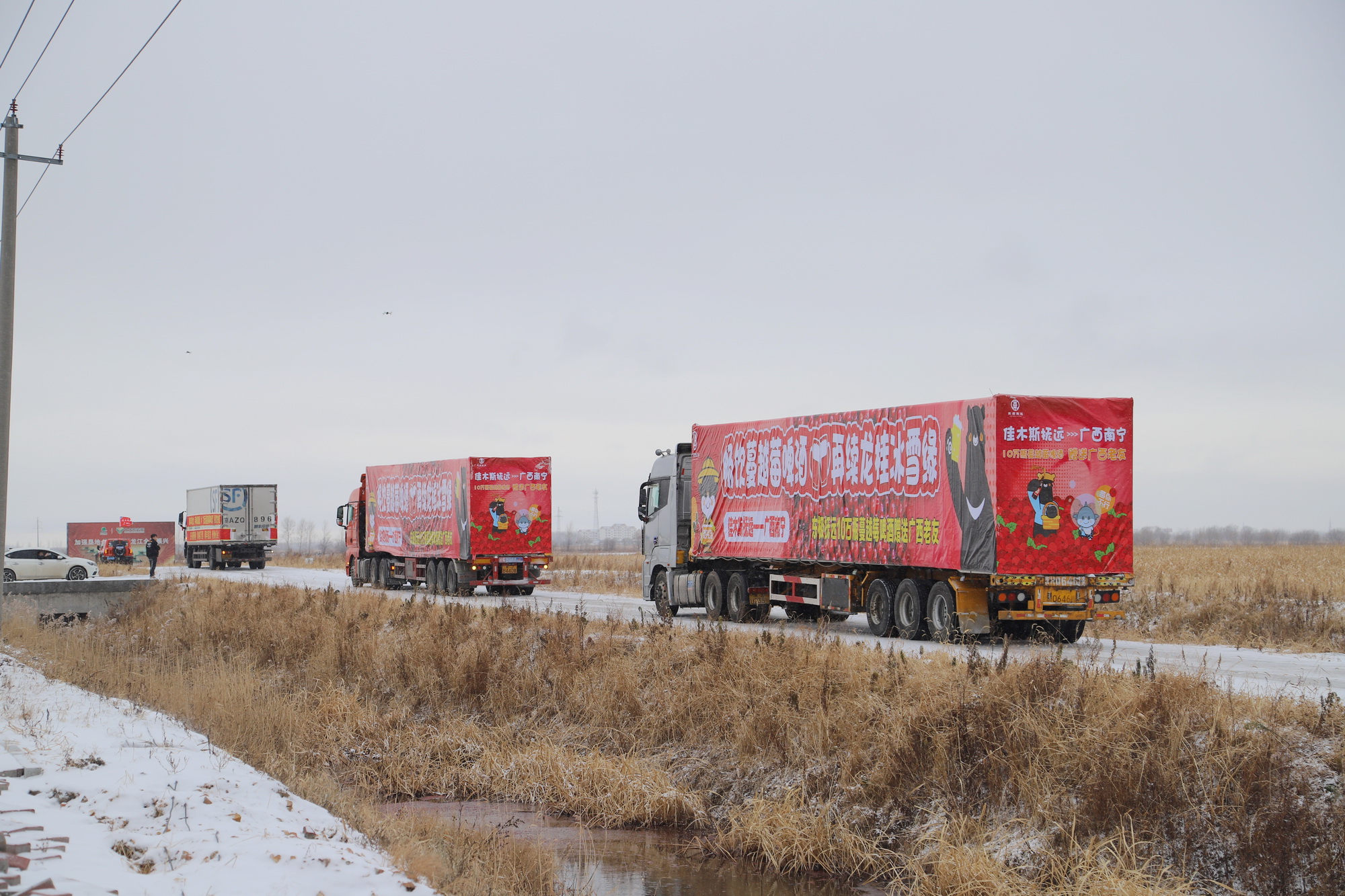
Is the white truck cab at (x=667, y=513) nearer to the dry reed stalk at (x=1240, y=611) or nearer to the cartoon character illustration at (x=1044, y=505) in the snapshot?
the dry reed stalk at (x=1240, y=611)

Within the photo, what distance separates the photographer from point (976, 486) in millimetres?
16641

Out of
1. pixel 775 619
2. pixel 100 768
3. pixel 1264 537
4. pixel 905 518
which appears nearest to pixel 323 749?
pixel 100 768

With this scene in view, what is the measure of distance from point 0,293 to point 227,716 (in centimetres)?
658

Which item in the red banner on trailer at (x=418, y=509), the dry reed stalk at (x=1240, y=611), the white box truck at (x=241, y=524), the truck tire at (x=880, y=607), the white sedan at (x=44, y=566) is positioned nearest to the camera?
the dry reed stalk at (x=1240, y=611)

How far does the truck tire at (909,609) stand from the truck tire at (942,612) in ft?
0.39

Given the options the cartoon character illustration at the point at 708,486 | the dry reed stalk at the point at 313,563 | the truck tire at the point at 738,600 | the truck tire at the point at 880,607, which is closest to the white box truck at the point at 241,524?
the dry reed stalk at the point at 313,563

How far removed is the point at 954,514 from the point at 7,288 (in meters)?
13.3

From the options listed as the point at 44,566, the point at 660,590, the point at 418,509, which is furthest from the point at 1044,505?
the point at 44,566

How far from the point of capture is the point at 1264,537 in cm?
18188

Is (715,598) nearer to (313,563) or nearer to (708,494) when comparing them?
(708,494)

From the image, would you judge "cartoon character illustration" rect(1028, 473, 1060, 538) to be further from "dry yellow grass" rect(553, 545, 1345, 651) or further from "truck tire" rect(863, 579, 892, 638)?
"dry yellow grass" rect(553, 545, 1345, 651)

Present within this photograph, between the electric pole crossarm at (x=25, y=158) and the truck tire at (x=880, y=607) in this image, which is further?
the truck tire at (x=880, y=607)

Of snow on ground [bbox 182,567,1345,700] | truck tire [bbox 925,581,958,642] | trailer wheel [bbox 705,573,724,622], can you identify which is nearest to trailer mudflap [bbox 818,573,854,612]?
snow on ground [bbox 182,567,1345,700]

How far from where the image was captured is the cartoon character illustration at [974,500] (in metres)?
16.4
